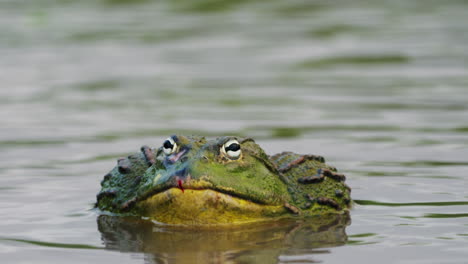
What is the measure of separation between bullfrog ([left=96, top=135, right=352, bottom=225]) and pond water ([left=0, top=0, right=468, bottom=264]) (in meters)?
0.14

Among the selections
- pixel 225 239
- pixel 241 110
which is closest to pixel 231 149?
pixel 225 239

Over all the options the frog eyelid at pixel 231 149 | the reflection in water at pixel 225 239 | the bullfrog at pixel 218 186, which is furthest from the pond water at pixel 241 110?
the frog eyelid at pixel 231 149

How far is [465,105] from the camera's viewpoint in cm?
1227

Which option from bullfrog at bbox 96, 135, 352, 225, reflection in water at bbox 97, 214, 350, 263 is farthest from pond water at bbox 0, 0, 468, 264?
bullfrog at bbox 96, 135, 352, 225

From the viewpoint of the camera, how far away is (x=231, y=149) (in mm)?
6406

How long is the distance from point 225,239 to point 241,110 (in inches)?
263

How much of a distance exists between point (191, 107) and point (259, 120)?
1.44 meters

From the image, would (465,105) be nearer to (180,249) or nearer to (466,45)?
(466,45)

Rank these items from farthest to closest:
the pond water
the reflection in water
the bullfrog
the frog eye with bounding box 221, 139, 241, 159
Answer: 1. the frog eye with bounding box 221, 139, 241, 159
2. the bullfrog
3. the pond water
4. the reflection in water

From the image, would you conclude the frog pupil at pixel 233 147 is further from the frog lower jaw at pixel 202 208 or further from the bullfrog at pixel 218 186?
the frog lower jaw at pixel 202 208

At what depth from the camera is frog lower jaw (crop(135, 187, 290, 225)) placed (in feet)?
20.3

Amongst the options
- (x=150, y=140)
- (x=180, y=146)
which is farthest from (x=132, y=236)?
(x=150, y=140)

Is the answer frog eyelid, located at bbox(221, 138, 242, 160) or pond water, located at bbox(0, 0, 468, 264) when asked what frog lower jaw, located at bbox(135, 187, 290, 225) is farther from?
frog eyelid, located at bbox(221, 138, 242, 160)

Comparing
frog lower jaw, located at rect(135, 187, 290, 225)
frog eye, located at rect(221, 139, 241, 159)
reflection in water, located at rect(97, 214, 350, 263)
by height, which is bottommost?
reflection in water, located at rect(97, 214, 350, 263)
